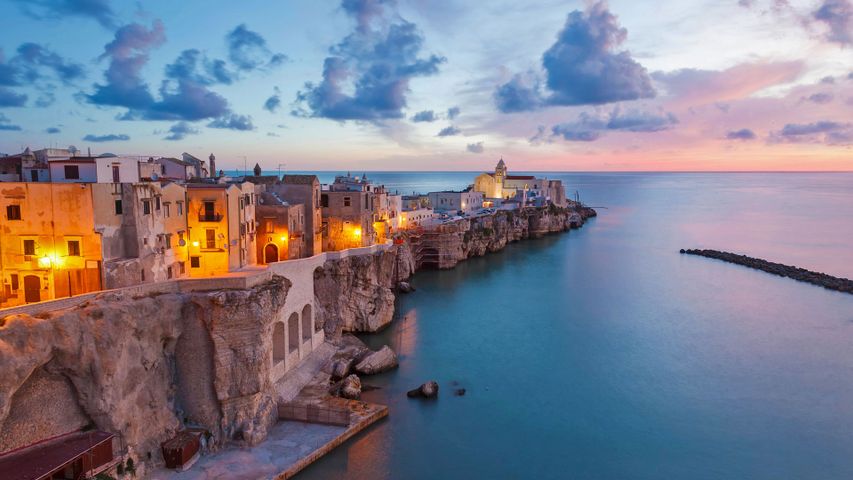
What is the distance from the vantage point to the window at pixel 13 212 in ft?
65.3

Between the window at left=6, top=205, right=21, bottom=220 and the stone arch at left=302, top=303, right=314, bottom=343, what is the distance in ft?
42.3

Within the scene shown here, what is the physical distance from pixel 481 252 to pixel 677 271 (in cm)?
2157

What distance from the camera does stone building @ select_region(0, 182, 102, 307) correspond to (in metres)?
20.0

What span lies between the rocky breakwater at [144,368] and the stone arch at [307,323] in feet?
15.6

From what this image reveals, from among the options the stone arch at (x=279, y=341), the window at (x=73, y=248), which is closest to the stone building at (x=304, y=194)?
the stone arch at (x=279, y=341)

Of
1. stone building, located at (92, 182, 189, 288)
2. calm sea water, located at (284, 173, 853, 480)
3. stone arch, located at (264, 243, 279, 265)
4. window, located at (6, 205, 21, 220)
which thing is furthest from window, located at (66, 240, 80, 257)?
calm sea water, located at (284, 173, 853, 480)

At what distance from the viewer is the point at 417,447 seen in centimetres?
2214

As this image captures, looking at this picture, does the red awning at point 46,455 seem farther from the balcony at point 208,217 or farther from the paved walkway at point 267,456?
the balcony at point 208,217

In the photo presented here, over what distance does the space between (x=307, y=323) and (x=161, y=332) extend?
9.95 metres

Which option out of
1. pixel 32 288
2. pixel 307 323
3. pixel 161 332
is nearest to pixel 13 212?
pixel 32 288

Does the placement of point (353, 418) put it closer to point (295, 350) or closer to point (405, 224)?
point (295, 350)

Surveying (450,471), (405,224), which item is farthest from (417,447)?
(405,224)

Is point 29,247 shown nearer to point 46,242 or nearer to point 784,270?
point 46,242

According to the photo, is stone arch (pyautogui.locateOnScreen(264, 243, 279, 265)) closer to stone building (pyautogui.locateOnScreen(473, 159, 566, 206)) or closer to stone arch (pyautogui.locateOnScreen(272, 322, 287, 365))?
stone arch (pyautogui.locateOnScreen(272, 322, 287, 365))
